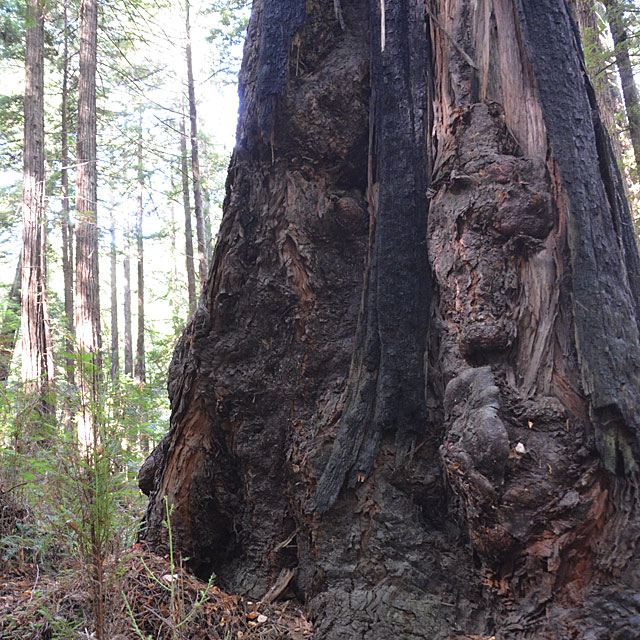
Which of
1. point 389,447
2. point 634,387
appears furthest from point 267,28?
point 634,387

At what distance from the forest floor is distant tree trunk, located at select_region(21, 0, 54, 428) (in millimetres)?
6879

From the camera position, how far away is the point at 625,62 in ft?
33.4

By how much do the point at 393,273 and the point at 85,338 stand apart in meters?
8.14

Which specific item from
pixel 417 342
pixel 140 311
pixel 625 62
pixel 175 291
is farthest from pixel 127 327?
pixel 417 342

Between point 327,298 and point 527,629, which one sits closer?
point 527,629

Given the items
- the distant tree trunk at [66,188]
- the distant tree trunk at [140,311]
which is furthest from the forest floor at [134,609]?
the distant tree trunk at [66,188]

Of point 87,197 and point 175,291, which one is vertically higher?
point 87,197

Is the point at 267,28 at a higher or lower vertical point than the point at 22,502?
higher

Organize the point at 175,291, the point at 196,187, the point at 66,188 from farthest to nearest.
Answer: the point at 175,291
the point at 196,187
the point at 66,188

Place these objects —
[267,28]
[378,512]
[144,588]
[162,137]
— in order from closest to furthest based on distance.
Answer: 1. [378,512]
2. [144,588]
3. [267,28]
4. [162,137]

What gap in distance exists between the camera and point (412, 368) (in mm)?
3334

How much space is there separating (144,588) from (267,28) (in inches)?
164

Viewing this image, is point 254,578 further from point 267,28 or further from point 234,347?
point 267,28

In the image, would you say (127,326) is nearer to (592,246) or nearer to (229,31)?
(229,31)
